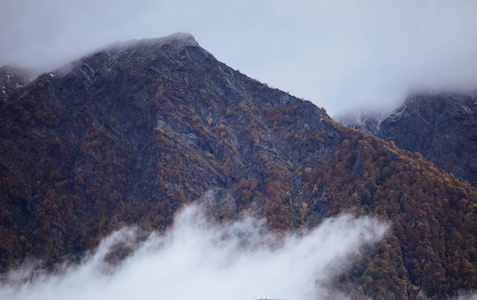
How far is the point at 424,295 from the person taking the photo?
17238cm

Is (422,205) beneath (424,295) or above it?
above

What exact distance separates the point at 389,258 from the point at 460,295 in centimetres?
3016

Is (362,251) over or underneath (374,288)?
over

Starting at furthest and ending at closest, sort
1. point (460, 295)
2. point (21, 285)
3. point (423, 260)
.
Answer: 1. point (21, 285)
2. point (423, 260)
3. point (460, 295)

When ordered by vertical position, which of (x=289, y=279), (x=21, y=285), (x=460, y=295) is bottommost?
(x=460, y=295)

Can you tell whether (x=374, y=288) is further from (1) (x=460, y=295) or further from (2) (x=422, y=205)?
(2) (x=422, y=205)

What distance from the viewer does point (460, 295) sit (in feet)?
556

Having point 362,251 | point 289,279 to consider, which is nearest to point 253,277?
point 289,279

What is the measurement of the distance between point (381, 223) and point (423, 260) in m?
25.2

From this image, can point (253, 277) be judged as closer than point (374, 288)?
No

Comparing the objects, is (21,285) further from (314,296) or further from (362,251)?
(362,251)

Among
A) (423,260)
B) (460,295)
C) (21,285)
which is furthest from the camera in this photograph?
(21,285)

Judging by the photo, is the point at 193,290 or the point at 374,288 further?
the point at 193,290

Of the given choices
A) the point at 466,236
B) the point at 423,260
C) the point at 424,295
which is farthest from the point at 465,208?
the point at 424,295
